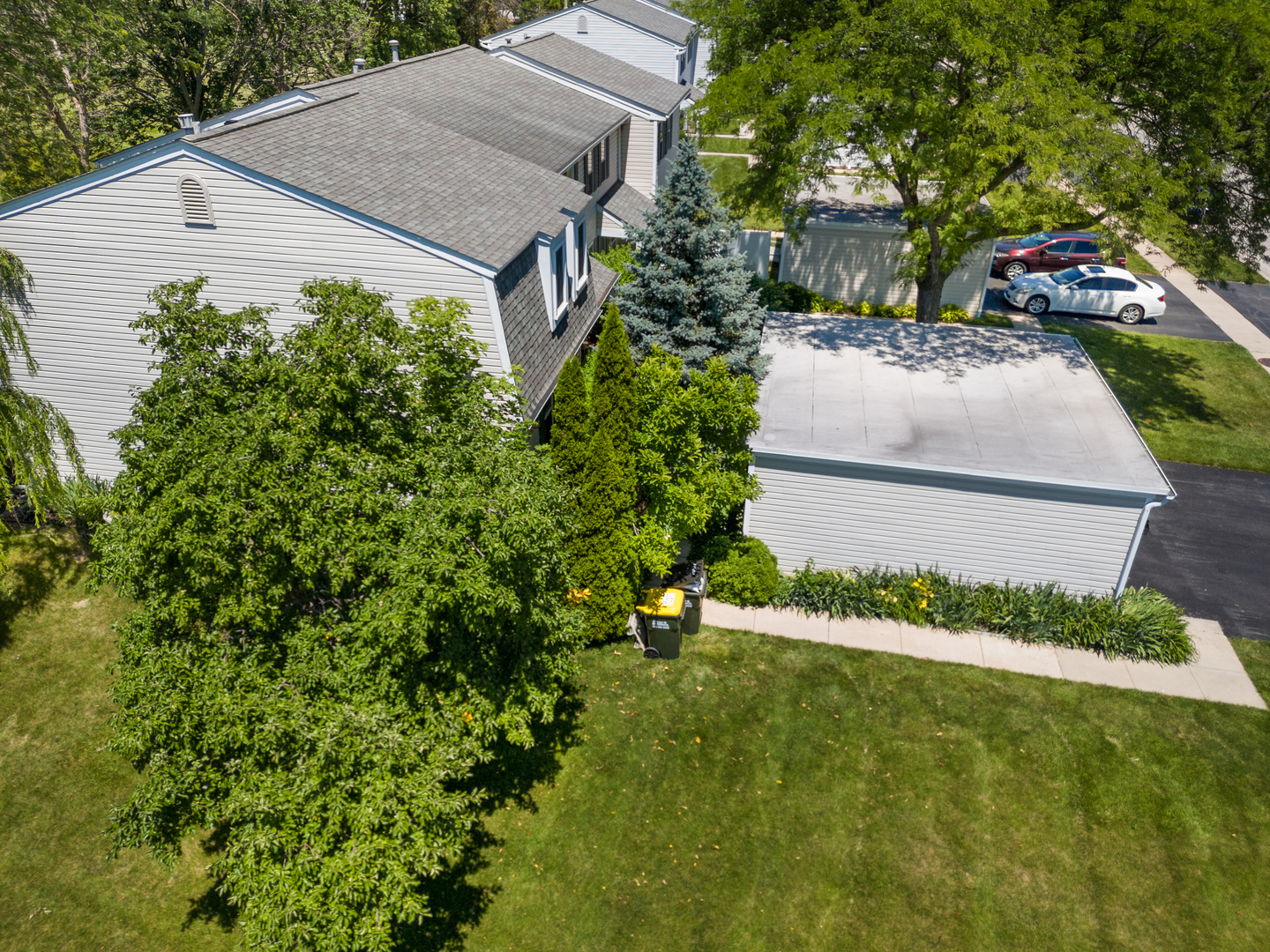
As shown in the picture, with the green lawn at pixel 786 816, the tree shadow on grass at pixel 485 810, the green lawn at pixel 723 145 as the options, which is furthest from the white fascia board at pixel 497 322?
the green lawn at pixel 723 145

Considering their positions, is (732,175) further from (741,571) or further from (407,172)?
(741,571)

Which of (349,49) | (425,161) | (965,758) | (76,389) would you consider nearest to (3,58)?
(76,389)

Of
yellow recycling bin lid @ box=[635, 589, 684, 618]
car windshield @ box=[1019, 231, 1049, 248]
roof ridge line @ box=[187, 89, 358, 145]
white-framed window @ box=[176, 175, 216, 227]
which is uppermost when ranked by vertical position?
roof ridge line @ box=[187, 89, 358, 145]

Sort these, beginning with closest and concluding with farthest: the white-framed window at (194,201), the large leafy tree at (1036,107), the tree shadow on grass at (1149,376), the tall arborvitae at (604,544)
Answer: the tall arborvitae at (604,544), the white-framed window at (194,201), the large leafy tree at (1036,107), the tree shadow on grass at (1149,376)

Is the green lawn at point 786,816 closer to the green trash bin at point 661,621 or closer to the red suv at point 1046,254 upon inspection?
the green trash bin at point 661,621

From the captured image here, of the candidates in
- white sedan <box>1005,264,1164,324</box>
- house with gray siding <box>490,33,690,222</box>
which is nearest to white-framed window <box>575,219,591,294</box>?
house with gray siding <box>490,33,690,222</box>

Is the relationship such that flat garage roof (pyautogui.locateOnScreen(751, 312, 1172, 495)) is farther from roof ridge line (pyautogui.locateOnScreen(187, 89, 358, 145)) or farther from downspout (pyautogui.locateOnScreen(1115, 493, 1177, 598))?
roof ridge line (pyautogui.locateOnScreen(187, 89, 358, 145))
